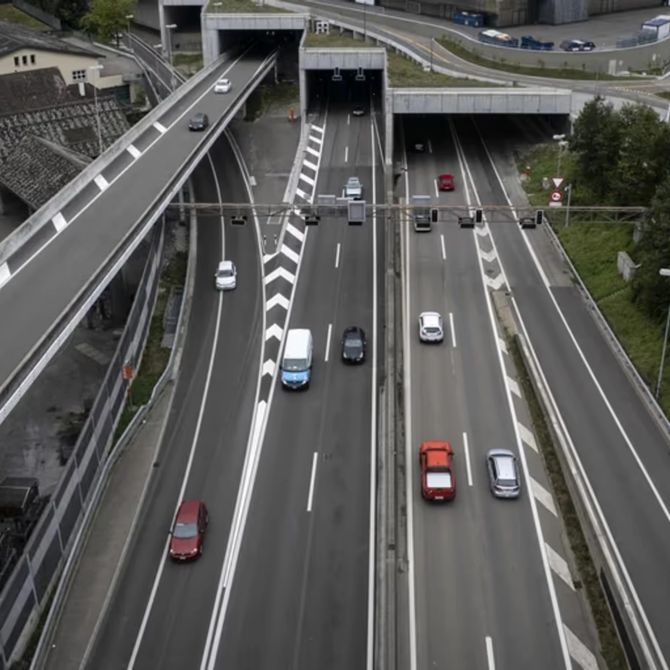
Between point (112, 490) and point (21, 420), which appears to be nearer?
point (112, 490)

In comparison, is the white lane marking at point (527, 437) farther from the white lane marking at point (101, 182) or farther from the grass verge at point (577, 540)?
the white lane marking at point (101, 182)

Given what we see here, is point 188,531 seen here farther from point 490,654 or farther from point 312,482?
point 490,654

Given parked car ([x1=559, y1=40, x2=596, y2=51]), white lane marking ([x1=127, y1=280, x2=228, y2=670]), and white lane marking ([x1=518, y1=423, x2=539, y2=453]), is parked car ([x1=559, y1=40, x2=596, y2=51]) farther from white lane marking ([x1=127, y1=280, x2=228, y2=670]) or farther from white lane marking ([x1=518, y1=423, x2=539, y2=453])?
white lane marking ([x1=518, y1=423, x2=539, y2=453])

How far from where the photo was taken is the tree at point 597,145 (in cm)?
5916

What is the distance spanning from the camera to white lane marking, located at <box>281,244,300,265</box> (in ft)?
193

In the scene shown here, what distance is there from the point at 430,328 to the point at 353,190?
1937 centimetres

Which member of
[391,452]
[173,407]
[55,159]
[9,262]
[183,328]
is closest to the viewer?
[391,452]

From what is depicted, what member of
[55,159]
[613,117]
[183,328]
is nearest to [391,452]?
[183,328]

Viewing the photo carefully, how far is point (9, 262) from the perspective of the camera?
4319cm

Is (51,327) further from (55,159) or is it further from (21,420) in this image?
(55,159)

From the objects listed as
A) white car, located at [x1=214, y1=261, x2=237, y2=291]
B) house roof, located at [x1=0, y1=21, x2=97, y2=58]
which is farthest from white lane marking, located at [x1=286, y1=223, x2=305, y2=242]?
house roof, located at [x1=0, y1=21, x2=97, y2=58]

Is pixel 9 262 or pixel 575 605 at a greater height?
pixel 9 262

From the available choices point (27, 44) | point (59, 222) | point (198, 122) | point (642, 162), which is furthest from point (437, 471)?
Answer: point (27, 44)

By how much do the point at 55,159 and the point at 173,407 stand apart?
95.5 ft
